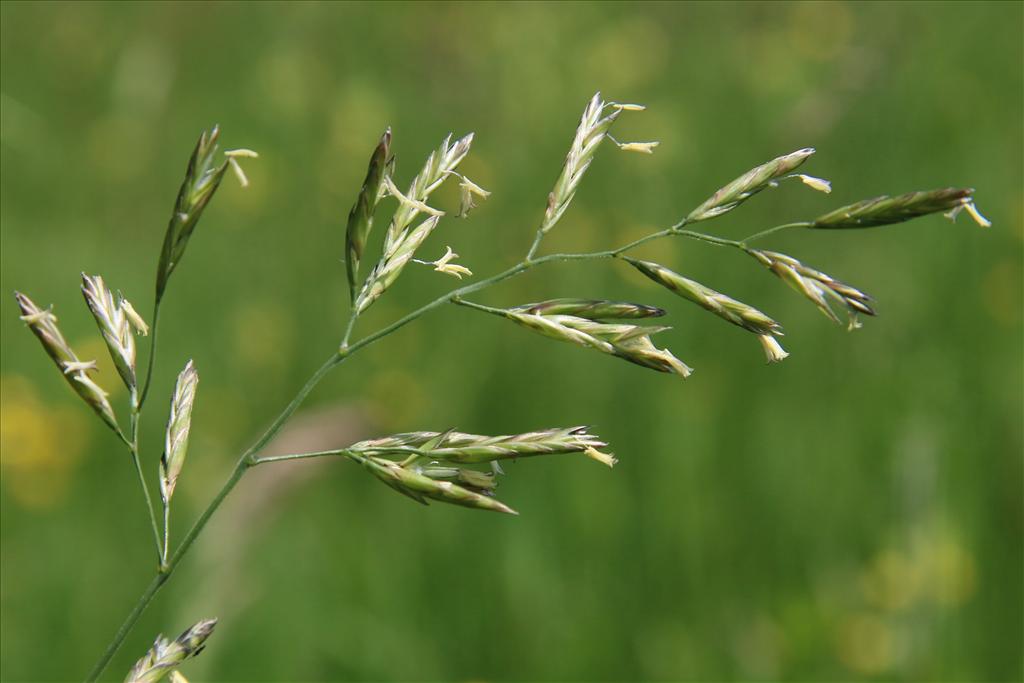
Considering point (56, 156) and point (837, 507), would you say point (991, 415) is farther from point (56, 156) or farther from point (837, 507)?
point (56, 156)

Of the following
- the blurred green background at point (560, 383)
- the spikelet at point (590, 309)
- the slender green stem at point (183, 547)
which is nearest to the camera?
the slender green stem at point (183, 547)

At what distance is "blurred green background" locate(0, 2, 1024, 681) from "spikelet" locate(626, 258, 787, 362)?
1.21m

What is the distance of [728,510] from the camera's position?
2.45m

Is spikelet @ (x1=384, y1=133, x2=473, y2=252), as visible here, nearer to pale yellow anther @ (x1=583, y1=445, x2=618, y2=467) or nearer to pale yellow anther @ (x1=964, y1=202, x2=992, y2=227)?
pale yellow anther @ (x1=583, y1=445, x2=618, y2=467)

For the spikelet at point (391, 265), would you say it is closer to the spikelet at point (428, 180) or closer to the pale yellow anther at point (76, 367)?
the spikelet at point (428, 180)

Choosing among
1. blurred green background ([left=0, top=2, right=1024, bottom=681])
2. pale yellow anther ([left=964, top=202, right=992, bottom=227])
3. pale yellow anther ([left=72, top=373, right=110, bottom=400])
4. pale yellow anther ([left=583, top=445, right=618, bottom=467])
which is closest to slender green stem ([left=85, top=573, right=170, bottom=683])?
pale yellow anther ([left=72, top=373, right=110, bottom=400])

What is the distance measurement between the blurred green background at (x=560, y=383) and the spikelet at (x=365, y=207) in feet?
3.74

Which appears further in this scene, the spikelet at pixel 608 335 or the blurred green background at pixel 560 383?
the blurred green background at pixel 560 383

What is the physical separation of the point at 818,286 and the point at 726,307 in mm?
59

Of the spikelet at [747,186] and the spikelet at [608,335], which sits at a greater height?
the spikelet at [747,186]

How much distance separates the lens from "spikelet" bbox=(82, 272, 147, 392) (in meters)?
0.71

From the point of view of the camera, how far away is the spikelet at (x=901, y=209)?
62 centimetres

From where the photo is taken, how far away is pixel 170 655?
636 millimetres

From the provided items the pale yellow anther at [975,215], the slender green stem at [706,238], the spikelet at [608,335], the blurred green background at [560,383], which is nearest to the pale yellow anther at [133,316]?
the spikelet at [608,335]
